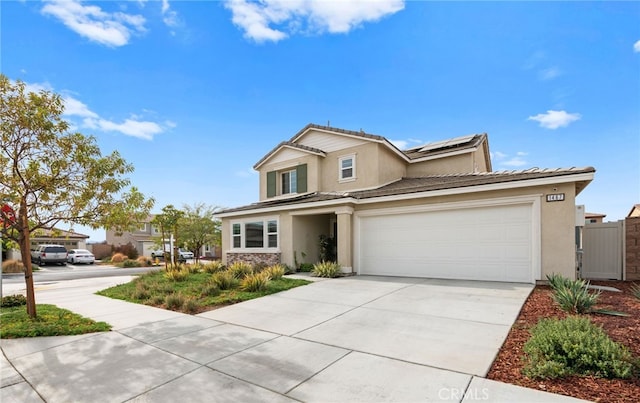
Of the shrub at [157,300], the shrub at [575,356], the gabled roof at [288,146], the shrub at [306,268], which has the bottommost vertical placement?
the shrub at [306,268]

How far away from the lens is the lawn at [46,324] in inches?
238

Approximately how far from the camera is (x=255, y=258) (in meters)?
16.1

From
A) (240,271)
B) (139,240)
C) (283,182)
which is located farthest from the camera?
(139,240)

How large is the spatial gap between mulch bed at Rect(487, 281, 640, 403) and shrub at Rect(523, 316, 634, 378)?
0.30ft

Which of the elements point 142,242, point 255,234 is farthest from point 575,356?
point 142,242

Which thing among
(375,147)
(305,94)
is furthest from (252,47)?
(375,147)

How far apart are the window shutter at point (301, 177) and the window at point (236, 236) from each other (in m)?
3.96

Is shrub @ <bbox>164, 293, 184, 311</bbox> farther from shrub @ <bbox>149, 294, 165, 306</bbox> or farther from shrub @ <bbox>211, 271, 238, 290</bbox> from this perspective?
shrub @ <bbox>211, 271, 238, 290</bbox>

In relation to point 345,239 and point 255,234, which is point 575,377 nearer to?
point 345,239

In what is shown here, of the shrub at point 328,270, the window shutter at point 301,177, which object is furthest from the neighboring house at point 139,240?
the shrub at point 328,270

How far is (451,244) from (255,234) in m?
9.69

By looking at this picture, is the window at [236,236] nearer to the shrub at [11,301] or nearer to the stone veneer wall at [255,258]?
the stone veneer wall at [255,258]

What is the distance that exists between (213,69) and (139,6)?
3.90m

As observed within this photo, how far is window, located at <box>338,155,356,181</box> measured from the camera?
15.7 meters
